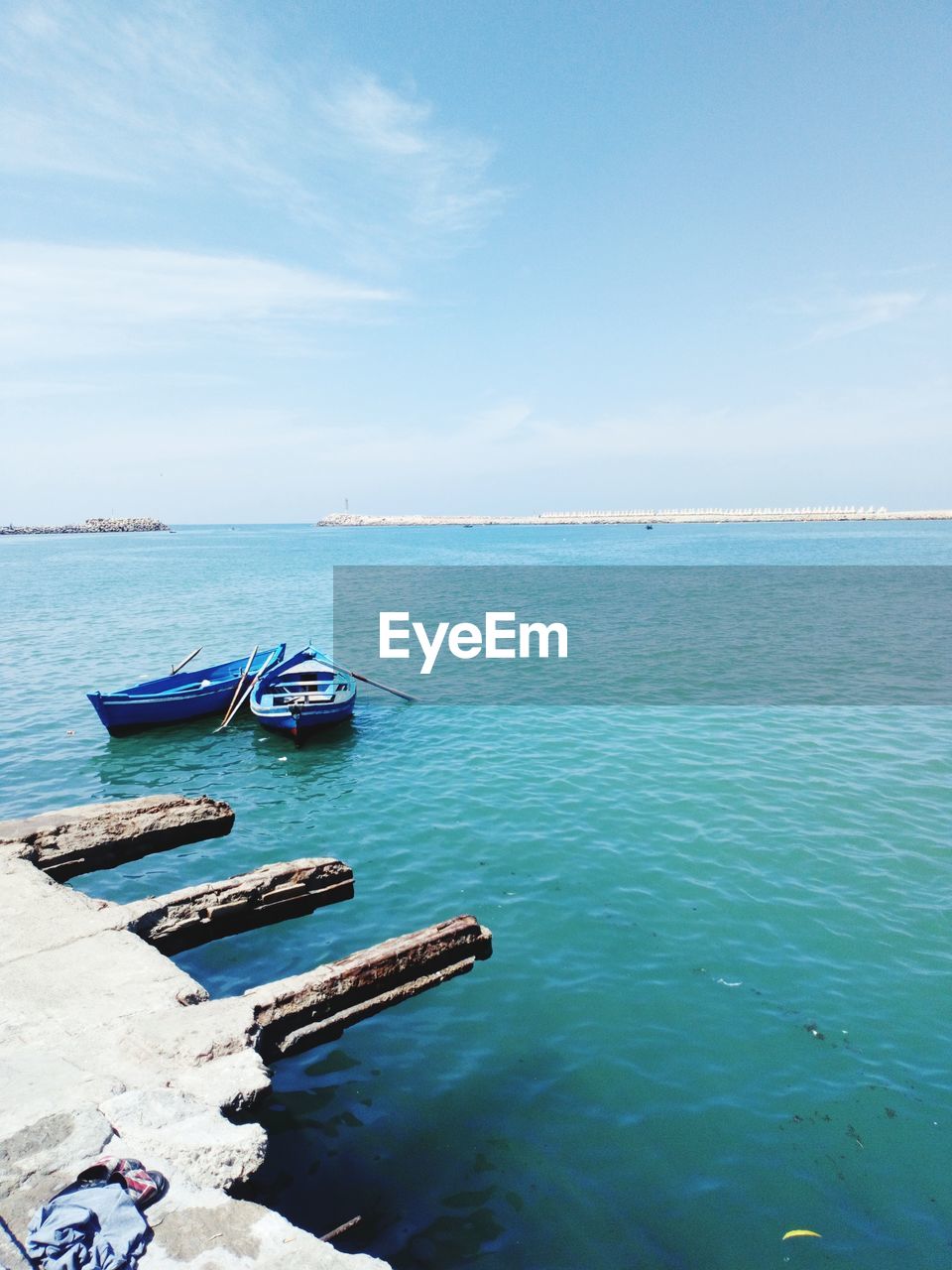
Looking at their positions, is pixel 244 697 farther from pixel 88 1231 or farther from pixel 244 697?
pixel 88 1231

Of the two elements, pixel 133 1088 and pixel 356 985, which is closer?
pixel 133 1088

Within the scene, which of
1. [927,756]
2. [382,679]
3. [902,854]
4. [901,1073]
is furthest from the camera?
[382,679]

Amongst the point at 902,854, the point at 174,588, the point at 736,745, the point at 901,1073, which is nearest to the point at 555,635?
the point at 736,745

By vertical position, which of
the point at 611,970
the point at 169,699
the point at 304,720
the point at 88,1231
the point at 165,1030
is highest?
the point at 88,1231

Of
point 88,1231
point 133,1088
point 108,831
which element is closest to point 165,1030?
point 133,1088

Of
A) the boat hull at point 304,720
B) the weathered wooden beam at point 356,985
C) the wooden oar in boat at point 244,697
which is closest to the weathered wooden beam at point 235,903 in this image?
the weathered wooden beam at point 356,985

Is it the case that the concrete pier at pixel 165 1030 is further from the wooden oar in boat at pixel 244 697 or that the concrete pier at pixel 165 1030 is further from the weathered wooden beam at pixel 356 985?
the wooden oar in boat at pixel 244 697

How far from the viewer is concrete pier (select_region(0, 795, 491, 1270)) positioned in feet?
15.9

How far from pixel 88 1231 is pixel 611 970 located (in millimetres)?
7455

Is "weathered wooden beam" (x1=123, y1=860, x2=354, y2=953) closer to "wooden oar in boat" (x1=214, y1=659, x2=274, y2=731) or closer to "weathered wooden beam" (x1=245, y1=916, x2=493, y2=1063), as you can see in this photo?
"weathered wooden beam" (x1=245, y1=916, x2=493, y2=1063)

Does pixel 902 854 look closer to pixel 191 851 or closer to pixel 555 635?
pixel 191 851

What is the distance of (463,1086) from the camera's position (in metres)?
8.35

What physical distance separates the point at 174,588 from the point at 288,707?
50735 millimetres

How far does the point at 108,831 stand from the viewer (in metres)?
11.8
